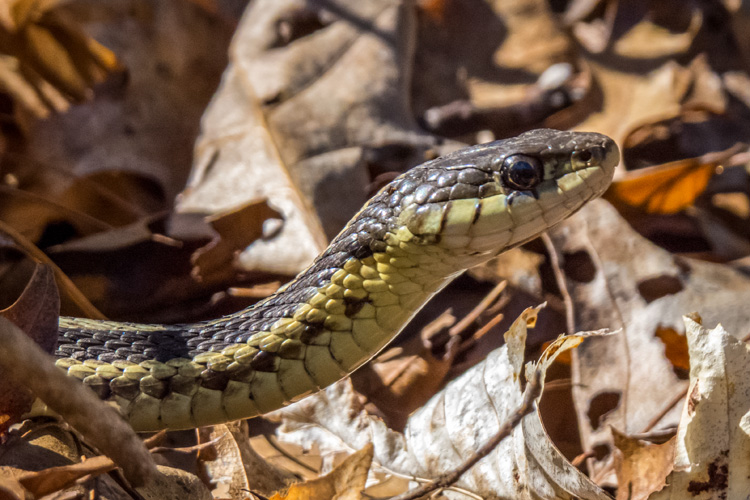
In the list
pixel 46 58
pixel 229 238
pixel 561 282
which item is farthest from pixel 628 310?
pixel 46 58

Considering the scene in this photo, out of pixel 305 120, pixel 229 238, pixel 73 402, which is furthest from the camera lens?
pixel 305 120

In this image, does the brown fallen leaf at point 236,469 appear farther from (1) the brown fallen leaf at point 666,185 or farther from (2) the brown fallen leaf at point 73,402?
(1) the brown fallen leaf at point 666,185

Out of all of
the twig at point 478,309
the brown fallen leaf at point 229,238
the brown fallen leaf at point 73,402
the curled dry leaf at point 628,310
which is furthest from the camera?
the brown fallen leaf at point 229,238

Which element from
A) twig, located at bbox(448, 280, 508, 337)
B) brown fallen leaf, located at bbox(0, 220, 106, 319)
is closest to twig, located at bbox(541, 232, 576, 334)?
twig, located at bbox(448, 280, 508, 337)

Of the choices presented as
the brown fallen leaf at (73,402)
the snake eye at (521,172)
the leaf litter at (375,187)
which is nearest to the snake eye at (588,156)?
the snake eye at (521,172)

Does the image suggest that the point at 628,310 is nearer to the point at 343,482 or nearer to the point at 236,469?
the point at 343,482

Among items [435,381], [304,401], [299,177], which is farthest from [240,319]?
[299,177]

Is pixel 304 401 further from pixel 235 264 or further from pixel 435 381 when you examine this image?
pixel 235 264
